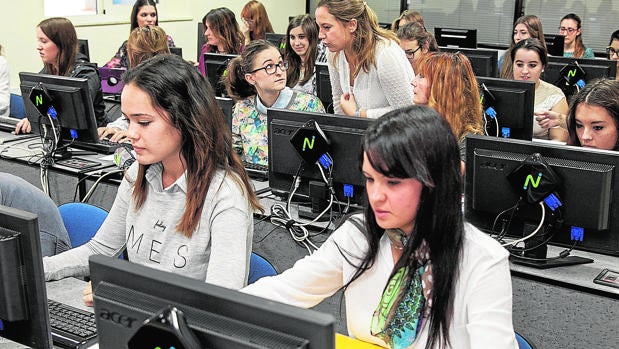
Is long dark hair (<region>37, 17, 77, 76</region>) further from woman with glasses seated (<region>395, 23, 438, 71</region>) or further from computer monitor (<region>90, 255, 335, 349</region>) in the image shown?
computer monitor (<region>90, 255, 335, 349</region>)

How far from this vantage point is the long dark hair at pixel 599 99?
266 cm

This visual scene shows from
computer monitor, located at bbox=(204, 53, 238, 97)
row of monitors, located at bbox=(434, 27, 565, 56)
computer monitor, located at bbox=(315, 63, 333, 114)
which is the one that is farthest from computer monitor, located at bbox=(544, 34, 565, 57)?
computer monitor, located at bbox=(204, 53, 238, 97)

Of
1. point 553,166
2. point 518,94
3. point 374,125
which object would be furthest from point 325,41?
point 374,125

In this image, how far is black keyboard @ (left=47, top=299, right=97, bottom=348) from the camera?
5.69 feet

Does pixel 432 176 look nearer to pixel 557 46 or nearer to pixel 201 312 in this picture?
pixel 201 312

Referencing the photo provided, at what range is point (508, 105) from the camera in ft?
11.0

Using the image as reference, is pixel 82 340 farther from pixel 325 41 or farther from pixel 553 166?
pixel 325 41

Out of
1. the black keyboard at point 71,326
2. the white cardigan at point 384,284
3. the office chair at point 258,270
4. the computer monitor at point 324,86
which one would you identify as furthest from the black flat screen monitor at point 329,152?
the computer monitor at point 324,86

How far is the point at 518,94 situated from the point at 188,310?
2.55 metres

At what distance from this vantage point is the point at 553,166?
85.9 inches

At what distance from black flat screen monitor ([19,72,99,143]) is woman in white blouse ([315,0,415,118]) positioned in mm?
1137

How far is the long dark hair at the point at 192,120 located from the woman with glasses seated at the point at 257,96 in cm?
136

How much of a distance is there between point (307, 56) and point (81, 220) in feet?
8.61

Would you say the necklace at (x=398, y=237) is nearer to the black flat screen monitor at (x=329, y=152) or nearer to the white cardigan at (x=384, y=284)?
the white cardigan at (x=384, y=284)
